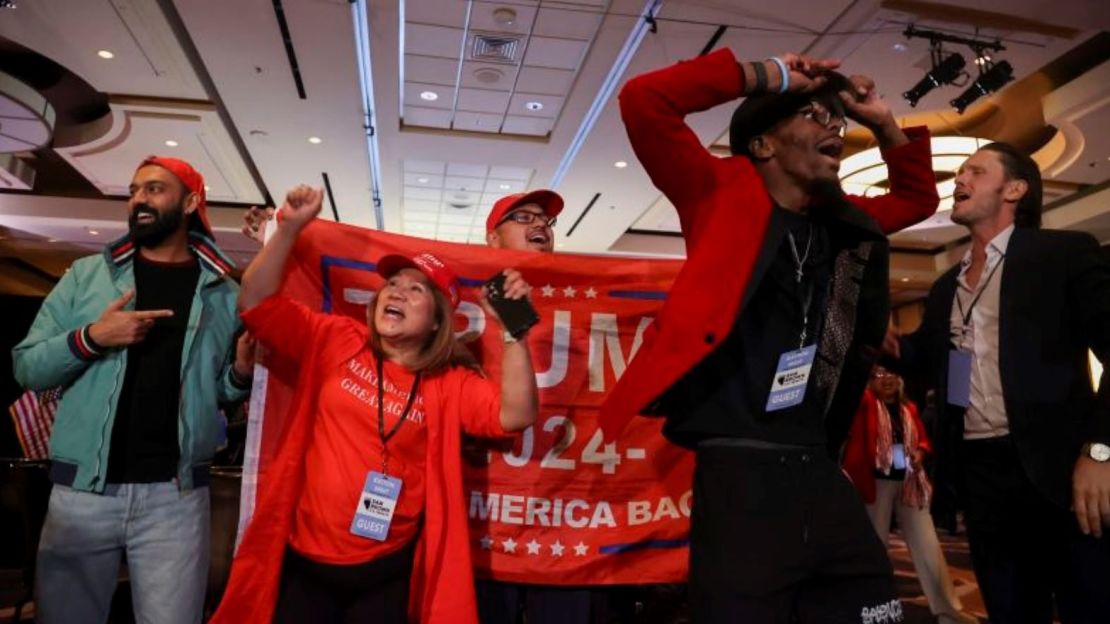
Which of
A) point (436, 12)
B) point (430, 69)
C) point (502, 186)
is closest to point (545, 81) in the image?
point (430, 69)

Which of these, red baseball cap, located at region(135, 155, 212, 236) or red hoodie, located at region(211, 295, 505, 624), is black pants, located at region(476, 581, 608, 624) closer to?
red hoodie, located at region(211, 295, 505, 624)

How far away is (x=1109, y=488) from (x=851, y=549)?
2.58ft

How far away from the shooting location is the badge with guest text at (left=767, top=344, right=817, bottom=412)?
1516 millimetres

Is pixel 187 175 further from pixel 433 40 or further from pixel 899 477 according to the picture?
pixel 899 477

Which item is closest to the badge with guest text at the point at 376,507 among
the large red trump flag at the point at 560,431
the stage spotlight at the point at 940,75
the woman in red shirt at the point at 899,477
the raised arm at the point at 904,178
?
the large red trump flag at the point at 560,431

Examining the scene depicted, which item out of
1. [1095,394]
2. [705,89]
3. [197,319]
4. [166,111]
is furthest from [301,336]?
[166,111]

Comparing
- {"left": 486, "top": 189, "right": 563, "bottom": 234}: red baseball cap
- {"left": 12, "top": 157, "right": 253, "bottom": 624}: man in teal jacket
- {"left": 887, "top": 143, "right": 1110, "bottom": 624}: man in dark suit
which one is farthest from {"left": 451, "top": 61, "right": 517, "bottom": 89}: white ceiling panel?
{"left": 887, "top": 143, "right": 1110, "bottom": 624}: man in dark suit

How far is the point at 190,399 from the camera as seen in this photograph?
2256 mm

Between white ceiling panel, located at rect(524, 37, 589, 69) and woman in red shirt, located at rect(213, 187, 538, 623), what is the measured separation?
5.30 m

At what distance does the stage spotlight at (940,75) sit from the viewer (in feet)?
21.5

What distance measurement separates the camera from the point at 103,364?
7.20ft

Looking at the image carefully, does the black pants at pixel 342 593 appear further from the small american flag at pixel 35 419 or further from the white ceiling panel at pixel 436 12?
the white ceiling panel at pixel 436 12

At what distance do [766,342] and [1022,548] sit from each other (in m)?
1.10

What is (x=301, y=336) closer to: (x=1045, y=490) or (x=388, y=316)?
(x=388, y=316)
